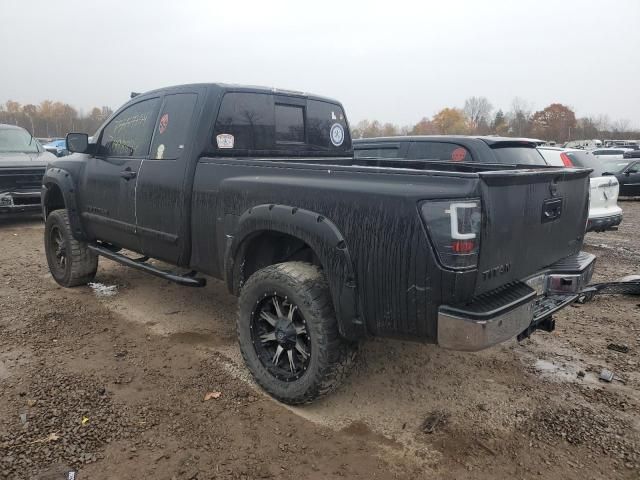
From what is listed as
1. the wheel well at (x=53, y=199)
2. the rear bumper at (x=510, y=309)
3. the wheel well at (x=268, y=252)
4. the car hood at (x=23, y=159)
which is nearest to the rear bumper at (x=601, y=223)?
the rear bumper at (x=510, y=309)

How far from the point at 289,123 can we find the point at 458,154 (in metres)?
2.70

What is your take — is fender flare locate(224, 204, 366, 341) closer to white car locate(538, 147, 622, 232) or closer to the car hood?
white car locate(538, 147, 622, 232)

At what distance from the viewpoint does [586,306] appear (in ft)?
16.5

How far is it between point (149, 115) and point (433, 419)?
3363 mm

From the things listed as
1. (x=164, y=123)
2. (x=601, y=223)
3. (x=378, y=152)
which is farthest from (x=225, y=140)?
(x=601, y=223)

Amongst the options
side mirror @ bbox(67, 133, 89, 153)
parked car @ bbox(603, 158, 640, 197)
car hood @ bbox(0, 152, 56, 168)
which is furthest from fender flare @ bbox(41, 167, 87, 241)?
parked car @ bbox(603, 158, 640, 197)

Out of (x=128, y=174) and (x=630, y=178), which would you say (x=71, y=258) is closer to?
(x=128, y=174)

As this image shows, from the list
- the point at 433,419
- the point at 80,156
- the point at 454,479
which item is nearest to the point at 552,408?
the point at 433,419

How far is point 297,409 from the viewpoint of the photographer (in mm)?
3088

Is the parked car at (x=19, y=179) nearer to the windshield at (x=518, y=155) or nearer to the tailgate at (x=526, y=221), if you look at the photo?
the windshield at (x=518, y=155)

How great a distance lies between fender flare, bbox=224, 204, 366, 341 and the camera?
8.79 feet

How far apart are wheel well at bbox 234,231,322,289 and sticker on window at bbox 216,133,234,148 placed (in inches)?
36.6

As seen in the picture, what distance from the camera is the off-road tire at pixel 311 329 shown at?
2.85 metres

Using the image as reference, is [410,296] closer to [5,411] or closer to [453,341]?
[453,341]
